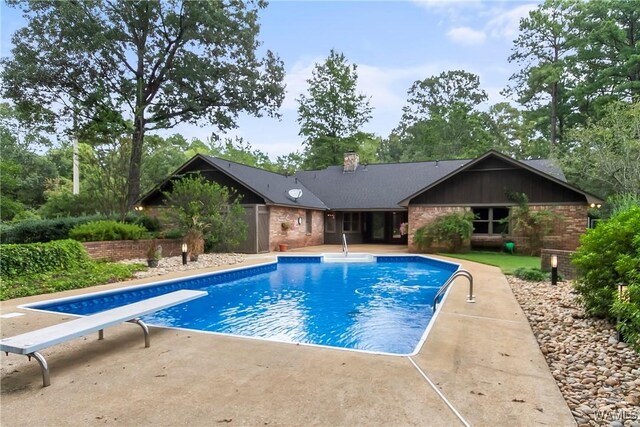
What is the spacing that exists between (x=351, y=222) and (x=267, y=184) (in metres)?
6.41

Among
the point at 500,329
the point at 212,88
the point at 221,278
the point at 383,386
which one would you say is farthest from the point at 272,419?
the point at 212,88

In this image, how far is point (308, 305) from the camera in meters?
8.20

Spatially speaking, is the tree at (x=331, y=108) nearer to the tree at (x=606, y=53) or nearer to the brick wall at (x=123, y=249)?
the tree at (x=606, y=53)

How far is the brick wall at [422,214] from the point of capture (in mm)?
17641

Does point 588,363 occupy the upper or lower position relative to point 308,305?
upper

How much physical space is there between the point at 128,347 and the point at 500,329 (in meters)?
5.08

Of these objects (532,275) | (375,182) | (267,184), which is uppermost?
(375,182)

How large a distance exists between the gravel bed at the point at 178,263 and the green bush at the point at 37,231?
3313 millimetres

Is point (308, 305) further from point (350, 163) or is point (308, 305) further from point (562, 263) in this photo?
point (350, 163)

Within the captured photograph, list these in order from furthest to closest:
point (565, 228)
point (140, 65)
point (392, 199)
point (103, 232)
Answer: point (392, 199) < point (140, 65) < point (565, 228) < point (103, 232)

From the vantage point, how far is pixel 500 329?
17.7 ft

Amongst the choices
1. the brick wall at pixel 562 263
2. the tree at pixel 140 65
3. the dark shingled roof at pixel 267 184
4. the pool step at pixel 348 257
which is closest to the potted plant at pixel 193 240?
the dark shingled roof at pixel 267 184

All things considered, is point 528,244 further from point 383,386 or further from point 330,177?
point 383,386

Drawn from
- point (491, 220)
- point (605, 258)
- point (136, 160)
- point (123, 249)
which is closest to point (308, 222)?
point (136, 160)
